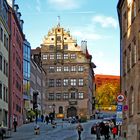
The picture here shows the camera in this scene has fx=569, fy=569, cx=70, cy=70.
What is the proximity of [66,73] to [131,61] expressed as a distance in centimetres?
11243

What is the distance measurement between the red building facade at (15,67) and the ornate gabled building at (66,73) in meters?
50.3

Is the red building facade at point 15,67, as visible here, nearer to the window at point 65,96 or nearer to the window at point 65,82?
the window at point 65,82

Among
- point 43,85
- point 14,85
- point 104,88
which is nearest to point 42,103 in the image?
point 43,85

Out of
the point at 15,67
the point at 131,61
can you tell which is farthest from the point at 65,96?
the point at 131,61

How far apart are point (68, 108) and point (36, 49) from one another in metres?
17.6

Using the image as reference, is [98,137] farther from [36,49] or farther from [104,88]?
[104,88]

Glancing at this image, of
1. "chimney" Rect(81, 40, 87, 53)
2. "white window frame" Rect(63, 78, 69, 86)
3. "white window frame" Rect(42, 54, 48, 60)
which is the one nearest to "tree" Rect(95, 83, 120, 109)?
"white window frame" Rect(63, 78, 69, 86)

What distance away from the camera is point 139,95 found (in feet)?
111

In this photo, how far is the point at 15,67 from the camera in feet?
273

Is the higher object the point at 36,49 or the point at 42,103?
the point at 36,49

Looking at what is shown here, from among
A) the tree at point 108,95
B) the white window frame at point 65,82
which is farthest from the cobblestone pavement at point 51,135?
the tree at point 108,95

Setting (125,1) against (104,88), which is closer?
(125,1)

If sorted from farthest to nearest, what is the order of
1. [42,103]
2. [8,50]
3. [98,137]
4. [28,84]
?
1. [42,103]
2. [28,84]
3. [8,50]
4. [98,137]

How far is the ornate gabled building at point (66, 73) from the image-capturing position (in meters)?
145
